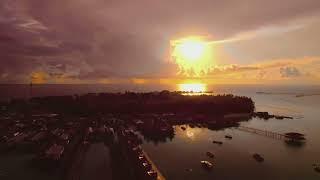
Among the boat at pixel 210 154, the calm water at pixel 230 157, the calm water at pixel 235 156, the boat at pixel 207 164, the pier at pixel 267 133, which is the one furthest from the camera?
the pier at pixel 267 133

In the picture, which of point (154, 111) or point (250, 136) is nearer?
point (250, 136)

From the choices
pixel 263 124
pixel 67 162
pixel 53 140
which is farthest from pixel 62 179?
pixel 263 124

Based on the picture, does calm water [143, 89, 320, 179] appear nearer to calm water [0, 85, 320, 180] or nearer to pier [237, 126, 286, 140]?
calm water [0, 85, 320, 180]

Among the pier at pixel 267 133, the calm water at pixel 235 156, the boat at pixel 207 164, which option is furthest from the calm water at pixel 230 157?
the pier at pixel 267 133

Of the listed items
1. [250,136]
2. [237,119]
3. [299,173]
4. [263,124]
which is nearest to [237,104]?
[237,119]

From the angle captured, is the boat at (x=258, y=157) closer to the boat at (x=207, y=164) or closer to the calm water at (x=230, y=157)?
the calm water at (x=230, y=157)

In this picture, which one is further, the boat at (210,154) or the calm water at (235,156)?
the boat at (210,154)

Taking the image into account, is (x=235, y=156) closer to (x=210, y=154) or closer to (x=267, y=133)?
(x=210, y=154)

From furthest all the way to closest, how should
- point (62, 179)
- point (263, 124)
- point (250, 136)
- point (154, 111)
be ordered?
point (154, 111), point (263, 124), point (250, 136), point (62, 179)

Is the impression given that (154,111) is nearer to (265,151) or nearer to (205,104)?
(205,104)

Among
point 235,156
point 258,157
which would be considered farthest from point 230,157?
point 258,157

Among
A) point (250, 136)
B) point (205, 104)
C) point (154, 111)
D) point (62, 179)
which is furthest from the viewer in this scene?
point (205, 104)
